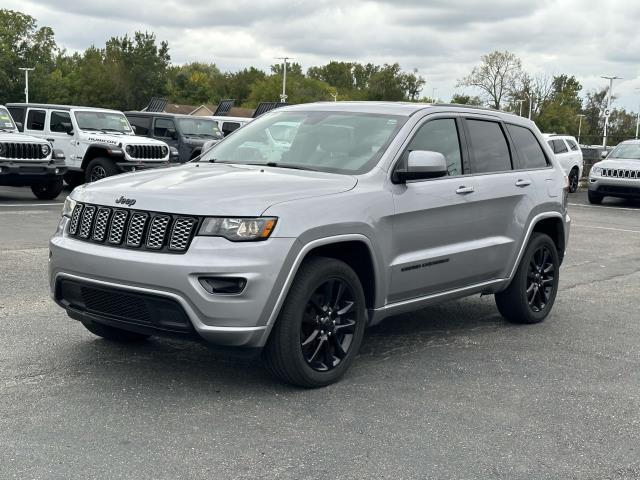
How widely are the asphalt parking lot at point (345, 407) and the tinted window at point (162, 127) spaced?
50.4ft

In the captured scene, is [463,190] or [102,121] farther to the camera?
[102,121]

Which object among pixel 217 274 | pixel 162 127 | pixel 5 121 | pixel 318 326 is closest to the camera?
pixel 217 274

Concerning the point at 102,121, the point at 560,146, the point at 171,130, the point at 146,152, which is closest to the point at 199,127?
the point at 171,130

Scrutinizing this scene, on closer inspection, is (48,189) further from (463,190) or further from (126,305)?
(126,305)

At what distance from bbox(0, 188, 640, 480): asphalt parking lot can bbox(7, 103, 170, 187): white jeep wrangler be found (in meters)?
11.0

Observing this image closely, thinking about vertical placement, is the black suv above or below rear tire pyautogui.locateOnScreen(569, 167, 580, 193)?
above

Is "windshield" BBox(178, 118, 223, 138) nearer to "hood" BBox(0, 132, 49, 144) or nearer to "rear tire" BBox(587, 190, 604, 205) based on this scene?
"hood" BBox(0, 132, 49, 144)

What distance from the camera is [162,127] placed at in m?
22.2

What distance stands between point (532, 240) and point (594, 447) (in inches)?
113

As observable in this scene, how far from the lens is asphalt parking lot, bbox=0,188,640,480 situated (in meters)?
3.97

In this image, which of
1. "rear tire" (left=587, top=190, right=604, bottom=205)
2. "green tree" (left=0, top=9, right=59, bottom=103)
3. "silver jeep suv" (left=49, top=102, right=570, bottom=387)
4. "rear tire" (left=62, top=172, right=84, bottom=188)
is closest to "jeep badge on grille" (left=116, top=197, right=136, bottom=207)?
"silver jeep suv" (left=49, top=102, right=570, bottom=387)

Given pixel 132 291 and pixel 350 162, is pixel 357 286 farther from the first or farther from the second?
pixel 132 291

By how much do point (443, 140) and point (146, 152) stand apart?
515 inches

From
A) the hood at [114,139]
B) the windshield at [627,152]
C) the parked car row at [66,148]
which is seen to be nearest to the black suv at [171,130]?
the parked car row at [66,148]
